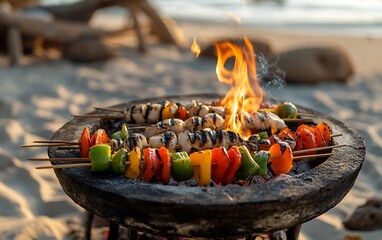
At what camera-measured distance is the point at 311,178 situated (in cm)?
236

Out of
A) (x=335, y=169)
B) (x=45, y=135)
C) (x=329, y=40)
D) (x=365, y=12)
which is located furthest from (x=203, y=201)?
(x=365, y=12)

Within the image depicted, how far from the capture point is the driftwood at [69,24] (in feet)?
28.2

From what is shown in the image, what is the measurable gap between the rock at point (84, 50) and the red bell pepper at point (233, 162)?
286 inches

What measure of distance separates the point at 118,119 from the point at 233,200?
5.39 feet

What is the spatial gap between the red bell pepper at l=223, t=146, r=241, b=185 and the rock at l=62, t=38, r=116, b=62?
23.9 ft

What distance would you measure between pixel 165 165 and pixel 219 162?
0.94ft

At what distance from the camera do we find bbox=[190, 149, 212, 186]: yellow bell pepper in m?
2.45

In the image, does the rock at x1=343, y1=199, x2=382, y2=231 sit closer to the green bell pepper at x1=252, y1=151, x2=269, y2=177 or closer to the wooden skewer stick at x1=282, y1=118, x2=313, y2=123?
the wooden skewer stick at x1=282, y1=118, x2=313, y2=123

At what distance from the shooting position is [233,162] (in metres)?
2.49

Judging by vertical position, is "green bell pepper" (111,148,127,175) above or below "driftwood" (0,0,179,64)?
above

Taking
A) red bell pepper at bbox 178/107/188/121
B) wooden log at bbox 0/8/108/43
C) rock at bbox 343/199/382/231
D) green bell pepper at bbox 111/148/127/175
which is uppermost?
green bell pepper at bbox 111/148/127/175

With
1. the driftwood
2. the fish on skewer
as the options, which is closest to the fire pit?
the fish on skewer

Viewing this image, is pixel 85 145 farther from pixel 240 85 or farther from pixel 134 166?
pixel 240 85

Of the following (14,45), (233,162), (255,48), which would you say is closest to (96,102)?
(14,45)
